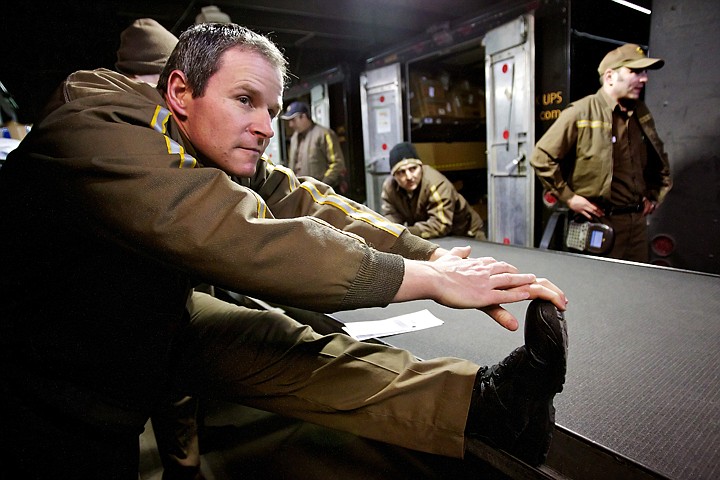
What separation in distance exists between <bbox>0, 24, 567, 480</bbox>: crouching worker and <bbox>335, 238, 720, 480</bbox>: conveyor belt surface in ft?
0.61

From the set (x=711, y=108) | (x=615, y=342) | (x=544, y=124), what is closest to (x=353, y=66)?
(x=544, y=124)

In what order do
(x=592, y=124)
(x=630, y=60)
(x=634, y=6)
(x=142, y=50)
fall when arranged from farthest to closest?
(x=634, y=6)
(x=592, y=124)
(x=630, y=60)
(x=142, y=50)

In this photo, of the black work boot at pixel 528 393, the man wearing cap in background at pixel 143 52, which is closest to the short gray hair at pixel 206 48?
the black work boot at pixel 528 393

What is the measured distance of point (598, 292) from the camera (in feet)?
5.58

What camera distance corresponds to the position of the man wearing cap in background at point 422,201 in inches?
124

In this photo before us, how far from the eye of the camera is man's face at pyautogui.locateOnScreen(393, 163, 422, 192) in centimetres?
327

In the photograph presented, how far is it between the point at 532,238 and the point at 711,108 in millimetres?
1517

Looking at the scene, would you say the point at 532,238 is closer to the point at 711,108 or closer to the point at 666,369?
the point at 711,108

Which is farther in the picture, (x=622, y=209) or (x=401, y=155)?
(x=401, y=155)

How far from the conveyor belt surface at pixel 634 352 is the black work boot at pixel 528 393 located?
0.10 m

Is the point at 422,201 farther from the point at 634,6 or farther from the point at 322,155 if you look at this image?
the point at 634,6

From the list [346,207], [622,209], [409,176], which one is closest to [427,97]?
[409,176]

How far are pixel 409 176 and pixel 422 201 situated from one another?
224 mm

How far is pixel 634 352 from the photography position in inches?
46.7
